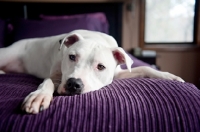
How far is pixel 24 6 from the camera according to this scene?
9.84 ft

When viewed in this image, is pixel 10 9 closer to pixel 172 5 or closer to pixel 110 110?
pixel 172 5

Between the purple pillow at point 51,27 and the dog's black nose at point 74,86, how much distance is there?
51.5 inches

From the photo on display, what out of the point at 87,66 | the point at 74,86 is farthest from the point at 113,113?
the point at 87,66

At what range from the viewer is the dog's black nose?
1167mm

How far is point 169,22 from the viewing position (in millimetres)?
3412

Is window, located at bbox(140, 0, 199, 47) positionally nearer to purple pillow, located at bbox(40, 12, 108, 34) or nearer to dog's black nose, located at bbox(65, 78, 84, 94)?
purple pillow, located at bbox(40, 12, 108, 34)

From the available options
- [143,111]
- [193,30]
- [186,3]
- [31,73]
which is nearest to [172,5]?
[186,3]

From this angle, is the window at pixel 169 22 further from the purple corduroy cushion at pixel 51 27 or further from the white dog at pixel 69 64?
the white dog at pixel 69 64

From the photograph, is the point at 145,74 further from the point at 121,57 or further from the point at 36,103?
the point at 36,103

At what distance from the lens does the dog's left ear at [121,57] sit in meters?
1.41

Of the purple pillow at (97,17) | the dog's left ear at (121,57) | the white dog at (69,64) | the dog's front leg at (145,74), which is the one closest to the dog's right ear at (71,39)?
the white dog at (69,64)

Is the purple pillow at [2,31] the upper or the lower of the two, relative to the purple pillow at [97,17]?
lower

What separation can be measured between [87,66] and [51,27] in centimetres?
126

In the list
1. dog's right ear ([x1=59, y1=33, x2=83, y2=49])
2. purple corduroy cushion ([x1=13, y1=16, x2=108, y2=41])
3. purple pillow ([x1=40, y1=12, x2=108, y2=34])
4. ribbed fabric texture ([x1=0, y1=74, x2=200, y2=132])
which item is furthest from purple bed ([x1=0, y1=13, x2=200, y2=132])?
purple pillow ([x1=40, y1=12, x2=108, y2=34])
